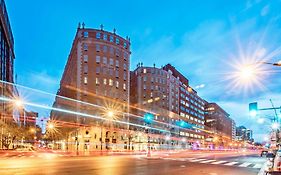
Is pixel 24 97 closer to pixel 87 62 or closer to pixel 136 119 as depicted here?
pixel 87 62

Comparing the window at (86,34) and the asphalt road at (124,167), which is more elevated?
the window at (86,34)

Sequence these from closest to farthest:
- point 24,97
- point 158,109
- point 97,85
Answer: point 97,85 < point 24,97 < point 158,109

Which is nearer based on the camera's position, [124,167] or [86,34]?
[124,167]

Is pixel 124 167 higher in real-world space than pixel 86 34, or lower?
lower

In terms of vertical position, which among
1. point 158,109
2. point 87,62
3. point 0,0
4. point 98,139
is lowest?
point 98,139

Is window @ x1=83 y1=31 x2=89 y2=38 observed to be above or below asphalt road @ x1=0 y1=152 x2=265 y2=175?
above

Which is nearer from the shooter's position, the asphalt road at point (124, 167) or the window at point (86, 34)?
the asphalt road at point (124, 167)

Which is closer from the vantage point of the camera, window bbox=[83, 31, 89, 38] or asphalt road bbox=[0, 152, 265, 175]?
asphalt road bbox=[0, 152, 265, 175]

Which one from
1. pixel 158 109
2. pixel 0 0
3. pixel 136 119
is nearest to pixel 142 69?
pixel 158 109

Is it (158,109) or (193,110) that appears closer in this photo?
(158,109)

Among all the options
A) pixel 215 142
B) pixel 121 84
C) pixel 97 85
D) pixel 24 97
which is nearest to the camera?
pixel 97 85

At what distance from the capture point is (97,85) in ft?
258

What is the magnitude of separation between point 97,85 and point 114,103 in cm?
679

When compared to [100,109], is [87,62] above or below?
above
